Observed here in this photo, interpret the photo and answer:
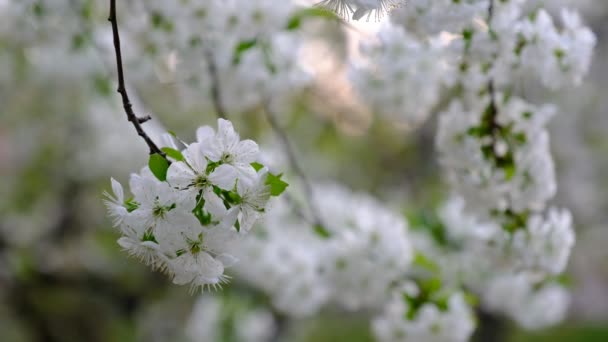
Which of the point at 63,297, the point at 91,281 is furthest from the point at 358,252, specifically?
the point at 63,297

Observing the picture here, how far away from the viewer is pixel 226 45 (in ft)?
5.64

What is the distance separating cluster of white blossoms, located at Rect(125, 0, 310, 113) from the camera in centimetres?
162

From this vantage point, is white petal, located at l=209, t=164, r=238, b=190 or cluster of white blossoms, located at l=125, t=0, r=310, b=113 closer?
white petal, located at l=209, t=164, r=238, b=190

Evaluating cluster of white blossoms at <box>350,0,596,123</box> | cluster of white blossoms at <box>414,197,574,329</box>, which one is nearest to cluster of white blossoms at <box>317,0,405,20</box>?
cluster of white blossoms at <box>350,0,596,123</box>

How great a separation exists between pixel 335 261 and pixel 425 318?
34cm

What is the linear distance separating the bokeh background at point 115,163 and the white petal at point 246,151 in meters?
1.06

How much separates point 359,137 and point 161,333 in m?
2.26

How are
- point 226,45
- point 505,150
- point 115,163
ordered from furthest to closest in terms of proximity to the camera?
point 115,163 → point 226,45 → point 505,150

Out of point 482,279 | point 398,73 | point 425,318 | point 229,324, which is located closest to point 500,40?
point 398,73

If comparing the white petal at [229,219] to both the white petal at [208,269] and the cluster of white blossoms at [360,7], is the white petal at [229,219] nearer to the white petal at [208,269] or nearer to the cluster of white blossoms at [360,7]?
the white petal at [208,269]

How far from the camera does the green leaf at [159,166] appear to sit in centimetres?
85

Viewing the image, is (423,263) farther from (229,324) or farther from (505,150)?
(229,324)

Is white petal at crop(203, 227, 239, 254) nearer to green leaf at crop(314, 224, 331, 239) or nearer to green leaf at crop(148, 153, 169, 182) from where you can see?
green leaf at crop(148, 153, 169, 182)

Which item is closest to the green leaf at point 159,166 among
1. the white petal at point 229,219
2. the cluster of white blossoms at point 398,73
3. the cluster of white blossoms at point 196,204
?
the cluster of white blossoms at point 196,204
